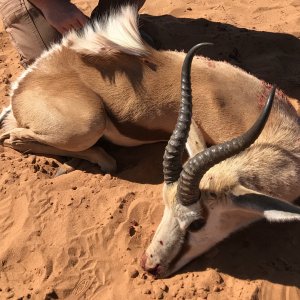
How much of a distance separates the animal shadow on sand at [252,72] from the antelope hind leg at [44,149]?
65.5 inches

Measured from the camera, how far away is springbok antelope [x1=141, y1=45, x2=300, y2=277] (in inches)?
148

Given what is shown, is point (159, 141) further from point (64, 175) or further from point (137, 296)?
point (137, 296)

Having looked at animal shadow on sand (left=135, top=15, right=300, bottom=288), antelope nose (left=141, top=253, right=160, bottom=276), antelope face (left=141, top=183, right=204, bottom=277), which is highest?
antelope face (left=141, top=183, right=204, bottom=277)

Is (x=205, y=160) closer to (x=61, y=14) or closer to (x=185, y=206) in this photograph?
(x=185, y=206)

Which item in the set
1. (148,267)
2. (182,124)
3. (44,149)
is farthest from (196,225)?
(44,149)

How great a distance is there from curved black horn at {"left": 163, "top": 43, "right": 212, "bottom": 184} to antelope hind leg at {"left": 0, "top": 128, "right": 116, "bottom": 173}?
161 cm

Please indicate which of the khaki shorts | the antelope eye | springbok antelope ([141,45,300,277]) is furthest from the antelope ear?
the khaki shorts

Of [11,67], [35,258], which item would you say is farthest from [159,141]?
[11,67]

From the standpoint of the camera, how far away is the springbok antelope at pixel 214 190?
3.77 m

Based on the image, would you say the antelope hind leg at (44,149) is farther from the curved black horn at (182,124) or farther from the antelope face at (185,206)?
the curved black horn at (182,124)

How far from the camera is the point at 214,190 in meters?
4.02

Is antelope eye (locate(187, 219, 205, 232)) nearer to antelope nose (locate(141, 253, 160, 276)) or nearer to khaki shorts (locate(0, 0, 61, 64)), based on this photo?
antelope nose (locate(141, 253, 160, 276))

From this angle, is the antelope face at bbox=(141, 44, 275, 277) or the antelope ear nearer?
the antelope ear

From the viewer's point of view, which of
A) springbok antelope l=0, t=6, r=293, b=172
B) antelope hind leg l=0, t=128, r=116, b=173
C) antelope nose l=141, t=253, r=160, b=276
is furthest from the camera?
antelope hind leg l=0, t=128, r=116, b=173
